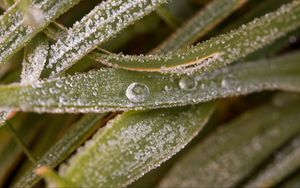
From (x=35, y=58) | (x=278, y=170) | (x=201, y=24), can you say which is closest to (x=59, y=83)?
(x=35, y=58)

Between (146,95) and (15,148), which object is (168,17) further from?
(15,148)

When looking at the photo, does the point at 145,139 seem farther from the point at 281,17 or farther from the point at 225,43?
the point at 281,17

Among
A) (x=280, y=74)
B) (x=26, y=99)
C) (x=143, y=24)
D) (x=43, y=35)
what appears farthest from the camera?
(x=143, y=24)

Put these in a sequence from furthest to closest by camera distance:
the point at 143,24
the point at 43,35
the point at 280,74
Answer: the point at 143,24 → the point at 280,74 → the point at 43,35

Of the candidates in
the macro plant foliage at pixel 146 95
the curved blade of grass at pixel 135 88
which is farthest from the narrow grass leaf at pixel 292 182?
the curved blade of grass at pixel 135 88

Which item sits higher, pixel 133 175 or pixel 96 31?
pixel 96 31

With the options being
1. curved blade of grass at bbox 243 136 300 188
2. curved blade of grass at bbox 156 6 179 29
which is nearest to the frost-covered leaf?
curved blade of grass at bbox 156 6 179 29

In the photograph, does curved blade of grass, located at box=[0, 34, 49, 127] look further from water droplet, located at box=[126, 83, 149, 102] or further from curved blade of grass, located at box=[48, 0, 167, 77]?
water droplet, located at box=[126, 83, 149, 102]

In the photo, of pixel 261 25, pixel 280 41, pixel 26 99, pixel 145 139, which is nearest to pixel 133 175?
pixel 145 139
